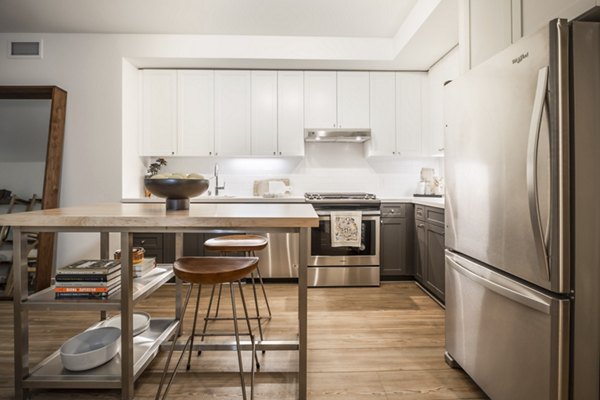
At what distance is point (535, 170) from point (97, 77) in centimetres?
411

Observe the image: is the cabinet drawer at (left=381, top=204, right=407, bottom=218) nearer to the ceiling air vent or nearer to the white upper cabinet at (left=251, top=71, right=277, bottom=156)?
the white upper cabinet at (left=251, top=71, right=277, bottom=156)

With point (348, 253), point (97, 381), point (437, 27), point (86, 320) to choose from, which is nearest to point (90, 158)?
point (86, 320)

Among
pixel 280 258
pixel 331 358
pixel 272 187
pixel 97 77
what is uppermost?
pixel 97 77

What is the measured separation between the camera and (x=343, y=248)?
3.56 meters

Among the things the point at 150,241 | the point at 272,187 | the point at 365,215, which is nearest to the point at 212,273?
the point at 365,215

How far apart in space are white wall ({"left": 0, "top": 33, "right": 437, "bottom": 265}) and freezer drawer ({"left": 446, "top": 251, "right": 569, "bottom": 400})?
2911 millimetres

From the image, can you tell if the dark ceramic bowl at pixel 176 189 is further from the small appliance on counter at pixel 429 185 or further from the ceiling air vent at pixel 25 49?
the ceiling air vent at pixel 25 49

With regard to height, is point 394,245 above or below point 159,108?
below

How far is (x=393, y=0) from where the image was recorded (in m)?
2.96

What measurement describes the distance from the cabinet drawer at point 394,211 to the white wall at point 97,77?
1.76m

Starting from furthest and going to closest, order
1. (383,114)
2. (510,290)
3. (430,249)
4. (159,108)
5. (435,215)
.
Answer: (383,114), (159,108), (430,249), (435,215), (510,290)

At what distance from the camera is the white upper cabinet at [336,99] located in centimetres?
398

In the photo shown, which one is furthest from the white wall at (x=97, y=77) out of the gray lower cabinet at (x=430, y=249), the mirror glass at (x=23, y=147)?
the gray lower cabinet at (x=430, y=249)

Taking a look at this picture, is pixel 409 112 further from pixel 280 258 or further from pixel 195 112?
pixel 195 112
